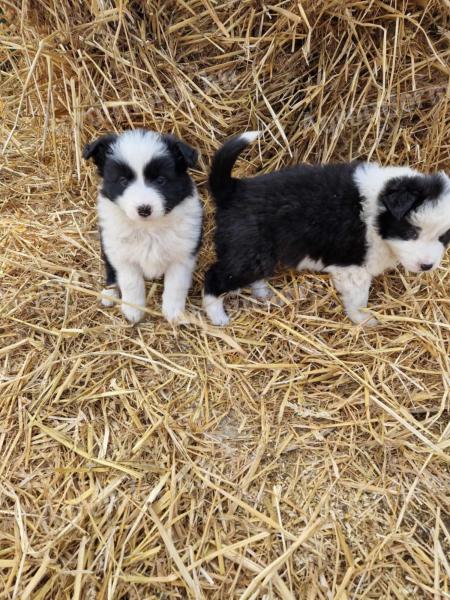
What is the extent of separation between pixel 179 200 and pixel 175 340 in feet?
2.80

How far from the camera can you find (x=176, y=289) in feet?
10.0

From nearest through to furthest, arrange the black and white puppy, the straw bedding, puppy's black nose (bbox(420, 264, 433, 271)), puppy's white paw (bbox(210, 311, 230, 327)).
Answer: the straw bedding, the black and white puppy, puppy's black nose (bbox(420, 264, 433, 271)), puppy's white paw (bbox(210, 311, 230, 327))

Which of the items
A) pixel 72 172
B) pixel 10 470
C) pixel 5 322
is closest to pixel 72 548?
pixel 10 470

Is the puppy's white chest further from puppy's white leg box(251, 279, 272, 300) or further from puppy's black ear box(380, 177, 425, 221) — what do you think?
puppy's black ear box(380, 177, 425, 221)

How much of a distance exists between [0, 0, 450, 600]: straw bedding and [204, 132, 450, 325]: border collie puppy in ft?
0.71

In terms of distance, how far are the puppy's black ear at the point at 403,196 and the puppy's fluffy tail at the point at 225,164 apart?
875 millimetres

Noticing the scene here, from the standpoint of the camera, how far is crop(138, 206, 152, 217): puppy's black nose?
101 inches

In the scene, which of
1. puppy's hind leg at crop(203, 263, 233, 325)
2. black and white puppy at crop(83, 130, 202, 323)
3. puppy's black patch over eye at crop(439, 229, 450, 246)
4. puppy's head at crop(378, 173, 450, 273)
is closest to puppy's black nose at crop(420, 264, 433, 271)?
puppy's head at crop(378, 173, 450, 273)

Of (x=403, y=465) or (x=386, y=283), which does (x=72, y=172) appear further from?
(x=403, y=465)

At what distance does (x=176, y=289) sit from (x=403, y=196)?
145cm

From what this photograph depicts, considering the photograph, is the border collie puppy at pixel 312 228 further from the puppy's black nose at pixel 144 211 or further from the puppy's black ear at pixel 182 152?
the puppy's black nose at pixel 144 211

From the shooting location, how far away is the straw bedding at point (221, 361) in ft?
6.93

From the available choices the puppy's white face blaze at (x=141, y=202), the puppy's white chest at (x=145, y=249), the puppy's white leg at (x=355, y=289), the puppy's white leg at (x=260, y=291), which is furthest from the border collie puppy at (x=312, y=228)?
the puppy's white face blaze at (x=141, y=202)

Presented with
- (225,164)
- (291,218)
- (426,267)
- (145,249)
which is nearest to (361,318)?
(426,267)
